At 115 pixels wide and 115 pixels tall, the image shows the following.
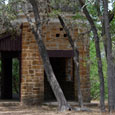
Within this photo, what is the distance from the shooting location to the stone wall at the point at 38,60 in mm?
12836

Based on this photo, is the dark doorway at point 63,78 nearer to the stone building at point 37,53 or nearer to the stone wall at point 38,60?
the stone building at point 37,53

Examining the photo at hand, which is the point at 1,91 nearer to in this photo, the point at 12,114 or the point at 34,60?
the point at 34,60

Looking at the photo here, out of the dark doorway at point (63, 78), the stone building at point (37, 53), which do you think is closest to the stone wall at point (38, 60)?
the stone building at point (37, 53)

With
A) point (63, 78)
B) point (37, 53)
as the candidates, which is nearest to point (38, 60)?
point (37, 53)

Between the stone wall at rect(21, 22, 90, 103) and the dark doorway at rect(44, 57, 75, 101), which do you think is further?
the dark doorway at rect(44, 57, 75, 101)

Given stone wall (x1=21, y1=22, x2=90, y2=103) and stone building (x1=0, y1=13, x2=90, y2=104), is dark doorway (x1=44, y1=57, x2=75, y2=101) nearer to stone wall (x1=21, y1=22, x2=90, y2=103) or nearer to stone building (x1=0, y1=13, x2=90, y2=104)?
stone building (x1=0, y1=13, x2=90, y2=104)

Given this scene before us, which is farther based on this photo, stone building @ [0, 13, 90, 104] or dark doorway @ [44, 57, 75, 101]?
dark doorway @ [44, 57, 75, 101]

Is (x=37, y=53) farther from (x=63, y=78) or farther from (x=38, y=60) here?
(x=63, y=78)

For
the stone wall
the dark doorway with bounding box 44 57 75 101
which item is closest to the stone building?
the stone wall

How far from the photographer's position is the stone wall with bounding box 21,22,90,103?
42.1ft

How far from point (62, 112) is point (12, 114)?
1.67 meters

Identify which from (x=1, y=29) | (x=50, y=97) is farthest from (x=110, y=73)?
(x=50, y=97)

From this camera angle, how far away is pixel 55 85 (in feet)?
33.2

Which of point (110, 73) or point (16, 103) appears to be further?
point (16, 103)
